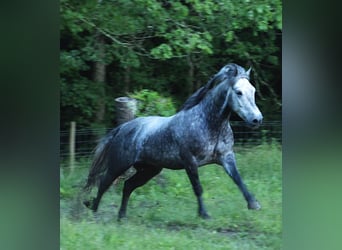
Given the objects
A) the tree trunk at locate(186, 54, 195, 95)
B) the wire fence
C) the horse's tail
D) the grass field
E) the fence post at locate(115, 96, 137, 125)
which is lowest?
the grass field

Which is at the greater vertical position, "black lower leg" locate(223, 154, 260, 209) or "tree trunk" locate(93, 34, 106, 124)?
"tree trunk" locate(93, 34, 106, 124)

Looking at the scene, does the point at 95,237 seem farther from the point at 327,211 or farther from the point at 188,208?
the point at 327,211

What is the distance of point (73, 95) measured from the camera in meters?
5.38

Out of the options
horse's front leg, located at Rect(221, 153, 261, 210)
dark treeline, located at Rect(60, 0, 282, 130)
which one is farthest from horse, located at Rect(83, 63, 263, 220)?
dark treeline, located at Rect(60, 0, 282, 130)

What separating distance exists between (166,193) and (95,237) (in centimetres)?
73

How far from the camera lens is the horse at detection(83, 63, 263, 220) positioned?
17.9 ft

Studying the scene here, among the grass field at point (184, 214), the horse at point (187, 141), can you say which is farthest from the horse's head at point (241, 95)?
the grass field at point (184, 214)

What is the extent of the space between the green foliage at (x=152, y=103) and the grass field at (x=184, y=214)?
1.77 feet

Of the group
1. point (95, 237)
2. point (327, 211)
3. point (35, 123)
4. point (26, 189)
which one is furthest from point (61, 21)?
point (327, 211)

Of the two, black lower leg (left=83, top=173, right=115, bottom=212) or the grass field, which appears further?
black lower leg (left=83, top=173, right=115, bottom=212)

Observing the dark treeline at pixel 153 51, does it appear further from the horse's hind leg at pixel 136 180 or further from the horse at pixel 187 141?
the horse's hind leg at pixel 136 180

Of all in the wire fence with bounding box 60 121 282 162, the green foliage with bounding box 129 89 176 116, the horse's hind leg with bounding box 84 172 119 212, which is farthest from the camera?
the horse's hind leg with bounding box 84 172 119 212

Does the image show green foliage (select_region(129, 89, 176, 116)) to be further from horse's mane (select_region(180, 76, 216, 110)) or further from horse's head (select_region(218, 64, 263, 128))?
horse's head (select_region(218, 64, 263, 128))

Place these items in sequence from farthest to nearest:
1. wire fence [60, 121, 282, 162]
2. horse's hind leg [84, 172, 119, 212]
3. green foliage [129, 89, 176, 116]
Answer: horse's hind leg [84, 172, 119, 212]
green foliage [129, 89, 176, 116]
wire fence [60, 121, 282, 162]
